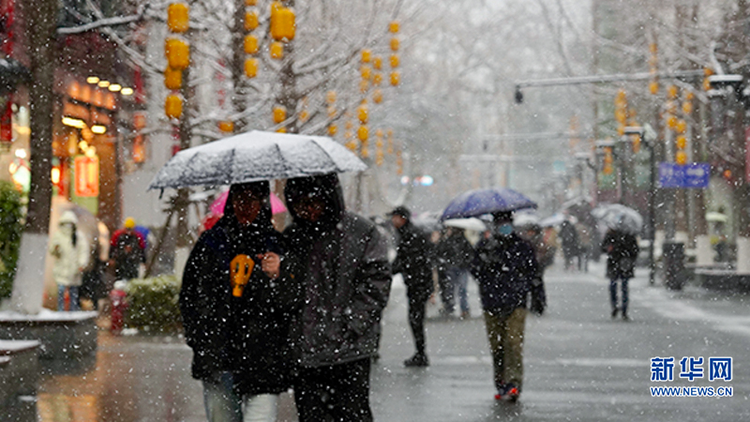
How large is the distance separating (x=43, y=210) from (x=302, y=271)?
8.64 m

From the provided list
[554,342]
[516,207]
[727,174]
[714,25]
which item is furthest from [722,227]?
Result: [516,207]

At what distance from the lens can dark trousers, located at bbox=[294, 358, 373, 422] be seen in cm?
592

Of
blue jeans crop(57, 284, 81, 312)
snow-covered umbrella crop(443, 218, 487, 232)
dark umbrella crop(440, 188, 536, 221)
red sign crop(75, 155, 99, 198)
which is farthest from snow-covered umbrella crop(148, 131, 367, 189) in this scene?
red sign crop(75, 155, 99, 198)

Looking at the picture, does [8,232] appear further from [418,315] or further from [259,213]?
[259,213]

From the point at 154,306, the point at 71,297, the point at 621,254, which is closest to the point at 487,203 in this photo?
the point at 154,306

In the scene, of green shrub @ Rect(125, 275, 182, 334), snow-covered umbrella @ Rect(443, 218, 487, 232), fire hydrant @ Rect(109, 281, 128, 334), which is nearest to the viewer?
green shrub @ Rect(125, 275, 182, 334)

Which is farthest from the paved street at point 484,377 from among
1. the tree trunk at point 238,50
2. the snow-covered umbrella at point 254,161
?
the tree trunk at point 238,50

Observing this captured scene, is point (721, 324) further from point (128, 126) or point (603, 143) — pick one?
point (603, 143)

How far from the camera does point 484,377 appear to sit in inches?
476

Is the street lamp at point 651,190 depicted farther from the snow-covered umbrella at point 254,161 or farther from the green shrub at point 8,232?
the snow-covered umbrella at point 254,161

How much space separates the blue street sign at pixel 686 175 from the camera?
31.0 metres

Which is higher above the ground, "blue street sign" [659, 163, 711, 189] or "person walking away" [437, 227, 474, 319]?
"blue street sign" [659, 163, 711, 189]

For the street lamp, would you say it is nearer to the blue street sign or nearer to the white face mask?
the blue street sign

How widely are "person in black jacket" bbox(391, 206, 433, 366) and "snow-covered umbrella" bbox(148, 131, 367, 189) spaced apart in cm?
675
